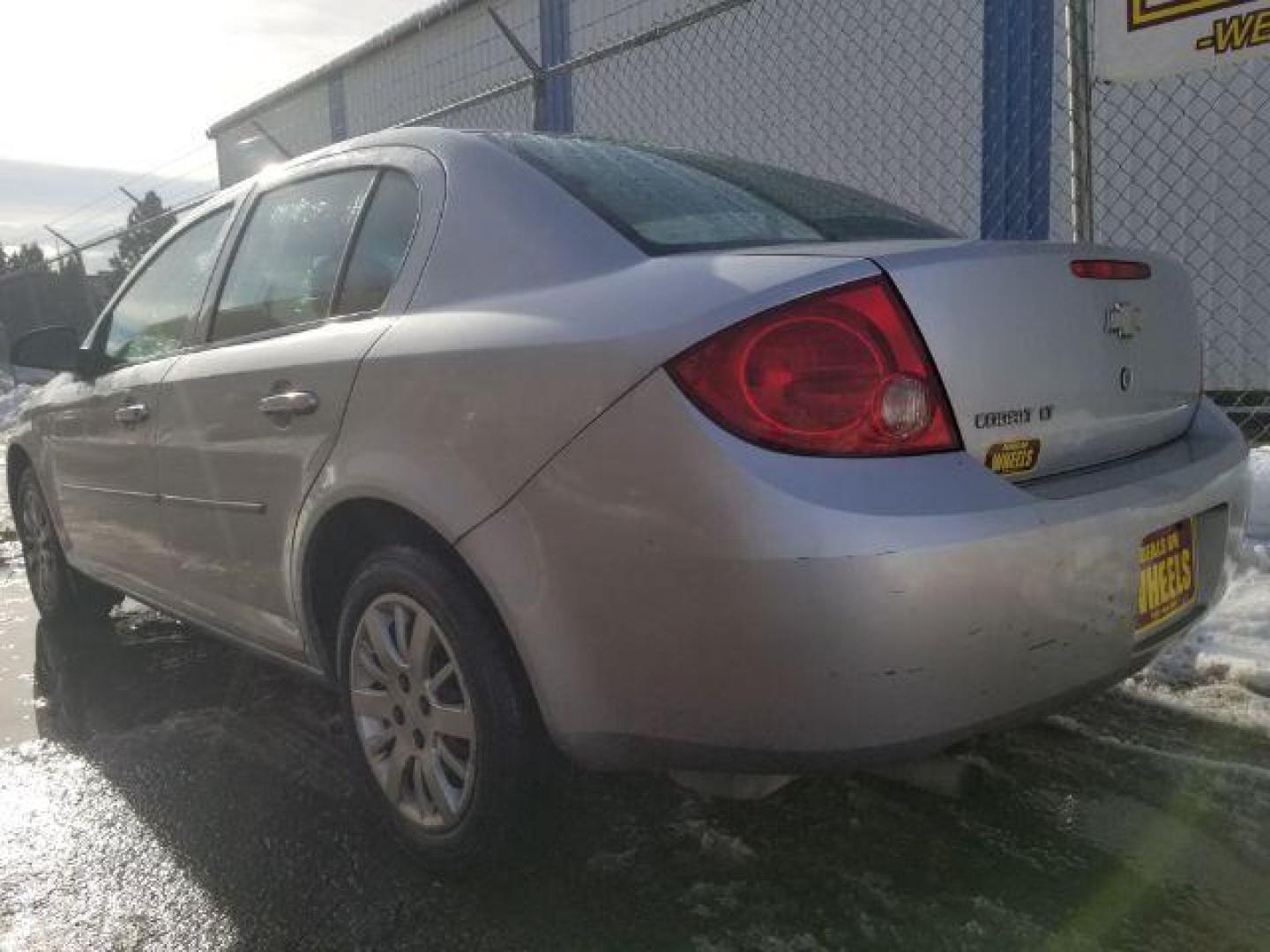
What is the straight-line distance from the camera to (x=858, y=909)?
200 centimetres

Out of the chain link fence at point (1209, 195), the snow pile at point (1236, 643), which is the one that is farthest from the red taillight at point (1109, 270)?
the chain link fence at point (1209, 195)

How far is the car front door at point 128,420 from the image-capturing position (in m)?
3.20

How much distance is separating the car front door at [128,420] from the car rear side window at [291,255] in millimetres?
216

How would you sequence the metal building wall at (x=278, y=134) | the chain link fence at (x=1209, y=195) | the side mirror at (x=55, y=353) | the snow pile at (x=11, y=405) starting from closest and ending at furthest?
the side mirror at (x=55, y=353), the chain link fence at (x=1209, y=195), the snow pile at (x=11, y=405), the metal building wall at (x=278, y=134)

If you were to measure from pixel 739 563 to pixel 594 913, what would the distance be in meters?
0.87

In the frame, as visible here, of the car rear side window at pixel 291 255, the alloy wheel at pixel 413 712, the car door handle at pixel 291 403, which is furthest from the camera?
the car rear side window at pixel 291 255

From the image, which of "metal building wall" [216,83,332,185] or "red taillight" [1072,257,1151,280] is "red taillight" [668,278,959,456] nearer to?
"red taillight" [1072,257,1151,280]

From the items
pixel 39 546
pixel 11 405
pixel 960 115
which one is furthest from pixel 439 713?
pixel 11 405

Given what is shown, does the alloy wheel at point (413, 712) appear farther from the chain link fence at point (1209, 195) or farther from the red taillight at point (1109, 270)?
the chain link fence at point (1209, 195)

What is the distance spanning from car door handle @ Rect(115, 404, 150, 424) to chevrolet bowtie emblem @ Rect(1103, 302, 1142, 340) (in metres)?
2.57

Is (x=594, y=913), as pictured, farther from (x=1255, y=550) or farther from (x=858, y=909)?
(x=1255, y=550)

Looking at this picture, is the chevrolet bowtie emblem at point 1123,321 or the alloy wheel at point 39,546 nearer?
the chevrolet bowtie emblem at point 1123,321

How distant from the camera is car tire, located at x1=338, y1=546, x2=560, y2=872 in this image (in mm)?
1994

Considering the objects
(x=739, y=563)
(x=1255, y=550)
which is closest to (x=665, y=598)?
(x=739, y=563)
